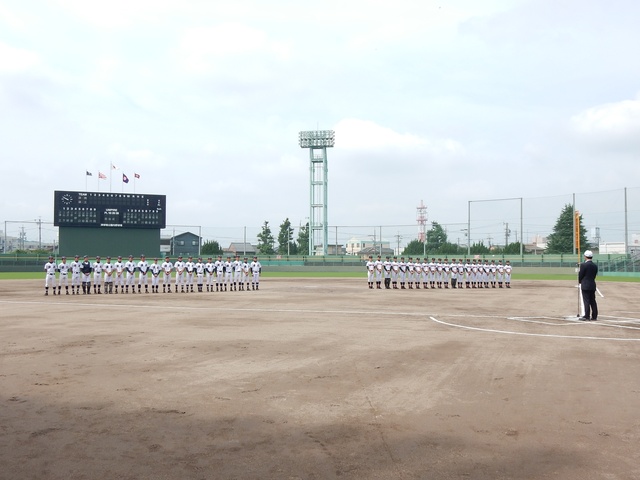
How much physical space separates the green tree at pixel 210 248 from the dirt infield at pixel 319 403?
189 ft

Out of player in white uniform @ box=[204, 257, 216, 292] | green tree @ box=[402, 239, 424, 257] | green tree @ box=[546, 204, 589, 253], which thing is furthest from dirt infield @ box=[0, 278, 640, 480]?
green tree @ box=[402, 239, 424, 257]

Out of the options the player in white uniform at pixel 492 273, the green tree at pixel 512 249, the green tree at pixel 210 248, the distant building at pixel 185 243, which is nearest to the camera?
the player in white uniform at pixel 492 273

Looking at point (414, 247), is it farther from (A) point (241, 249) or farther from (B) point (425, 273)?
(B) point (425, 273)

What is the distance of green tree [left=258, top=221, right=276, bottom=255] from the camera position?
246ft

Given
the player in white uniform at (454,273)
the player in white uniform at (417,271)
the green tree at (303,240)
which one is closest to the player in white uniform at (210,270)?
the player in white uniform at (417,271)

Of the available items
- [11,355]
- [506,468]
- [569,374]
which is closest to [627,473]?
[506,468]

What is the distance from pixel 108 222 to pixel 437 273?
32.5m

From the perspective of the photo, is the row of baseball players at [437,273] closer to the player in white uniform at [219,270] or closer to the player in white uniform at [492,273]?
the player in white uniform at [492,273]

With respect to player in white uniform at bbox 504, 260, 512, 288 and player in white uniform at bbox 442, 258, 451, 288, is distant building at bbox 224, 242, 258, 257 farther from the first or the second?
player in white uniform at bbox 504, 260, 512, 288

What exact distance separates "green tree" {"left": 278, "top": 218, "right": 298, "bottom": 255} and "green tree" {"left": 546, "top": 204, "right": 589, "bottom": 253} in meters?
33.7

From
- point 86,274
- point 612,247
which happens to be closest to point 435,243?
point 612,247

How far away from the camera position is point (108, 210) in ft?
171

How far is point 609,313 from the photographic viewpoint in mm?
16500

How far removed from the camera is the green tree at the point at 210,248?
6925 centimetres
